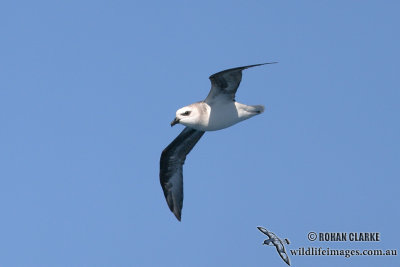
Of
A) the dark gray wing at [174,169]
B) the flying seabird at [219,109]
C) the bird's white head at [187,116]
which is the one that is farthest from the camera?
the dark gray wing at [174,169]

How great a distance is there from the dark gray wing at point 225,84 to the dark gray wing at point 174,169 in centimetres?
455

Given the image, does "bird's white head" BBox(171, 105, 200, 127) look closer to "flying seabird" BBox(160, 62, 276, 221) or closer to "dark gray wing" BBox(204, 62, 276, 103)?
"flying seabird" BBox(160, 62, 276, 221)

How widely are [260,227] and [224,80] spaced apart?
27.5 feet

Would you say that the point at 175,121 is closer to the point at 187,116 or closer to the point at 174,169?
the point at 187,116

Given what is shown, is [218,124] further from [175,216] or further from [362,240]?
[362,240]

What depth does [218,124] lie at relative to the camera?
24781 millimetres

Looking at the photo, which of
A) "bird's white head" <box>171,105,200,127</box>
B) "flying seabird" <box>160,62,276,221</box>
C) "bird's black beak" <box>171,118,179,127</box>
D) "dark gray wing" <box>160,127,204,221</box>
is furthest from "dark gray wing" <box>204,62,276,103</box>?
"dark gray wing" <box>160,127,204,221</box>

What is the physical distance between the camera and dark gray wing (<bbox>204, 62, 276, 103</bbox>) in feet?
77.0

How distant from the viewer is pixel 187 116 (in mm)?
24391

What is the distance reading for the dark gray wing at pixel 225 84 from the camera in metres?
23.5

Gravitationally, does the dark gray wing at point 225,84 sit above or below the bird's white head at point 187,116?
above

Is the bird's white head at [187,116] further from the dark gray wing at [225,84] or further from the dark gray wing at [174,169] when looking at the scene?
the dark gray wing at [174,169]

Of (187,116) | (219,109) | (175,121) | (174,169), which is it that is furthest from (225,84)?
(174,169)

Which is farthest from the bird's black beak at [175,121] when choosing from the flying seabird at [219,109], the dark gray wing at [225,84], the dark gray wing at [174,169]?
the dark gray wing at [174,169]
